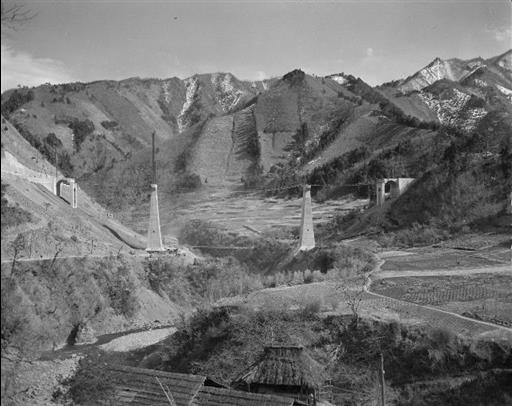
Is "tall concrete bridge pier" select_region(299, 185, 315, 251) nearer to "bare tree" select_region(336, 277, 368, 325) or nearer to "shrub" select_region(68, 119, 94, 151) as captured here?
"bare tree" select_region(336, 277, 368, 325)

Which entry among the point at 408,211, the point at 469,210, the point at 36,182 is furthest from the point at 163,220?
the point at 469,210

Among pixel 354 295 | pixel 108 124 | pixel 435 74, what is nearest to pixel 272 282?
pixel 354 295

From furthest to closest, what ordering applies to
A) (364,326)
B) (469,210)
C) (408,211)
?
(408,211)
(469,210)
(364,326)

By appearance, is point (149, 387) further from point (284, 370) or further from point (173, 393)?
point (284, 370)

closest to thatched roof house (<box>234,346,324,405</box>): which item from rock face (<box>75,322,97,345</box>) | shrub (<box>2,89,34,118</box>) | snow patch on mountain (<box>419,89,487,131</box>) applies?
rock face (<box>75,322,97,345</box>)

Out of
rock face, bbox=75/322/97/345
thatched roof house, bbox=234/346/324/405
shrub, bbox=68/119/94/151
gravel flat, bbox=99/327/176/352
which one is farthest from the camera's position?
shrub, bbox=68/119/94/151

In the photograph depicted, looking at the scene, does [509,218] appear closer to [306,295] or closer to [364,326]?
[306,295]

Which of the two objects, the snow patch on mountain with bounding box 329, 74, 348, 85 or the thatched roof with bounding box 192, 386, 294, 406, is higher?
the snow patch on mountain with bounding box 329, 74, 348, 85

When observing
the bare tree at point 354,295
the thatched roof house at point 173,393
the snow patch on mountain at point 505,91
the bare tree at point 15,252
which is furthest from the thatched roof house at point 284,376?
the snow patch on mountain at point 505,91
